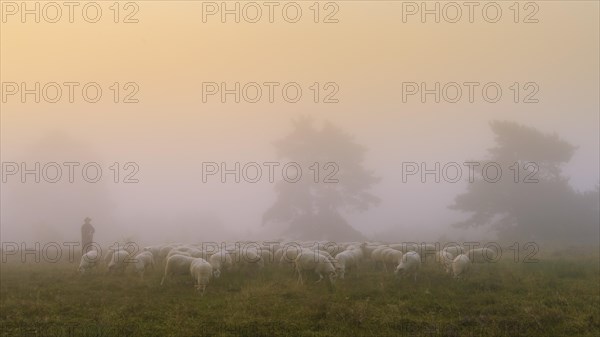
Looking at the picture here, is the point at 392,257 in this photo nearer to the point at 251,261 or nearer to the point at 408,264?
the point at 408,264

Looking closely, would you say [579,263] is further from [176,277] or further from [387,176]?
[387,176]

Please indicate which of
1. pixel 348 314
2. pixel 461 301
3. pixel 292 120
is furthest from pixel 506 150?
pixel 348 314

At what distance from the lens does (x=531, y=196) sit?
39.5m

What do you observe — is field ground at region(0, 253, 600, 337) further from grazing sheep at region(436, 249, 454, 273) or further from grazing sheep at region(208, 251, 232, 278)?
grazing sheep at region(208, 251, 232, 278)

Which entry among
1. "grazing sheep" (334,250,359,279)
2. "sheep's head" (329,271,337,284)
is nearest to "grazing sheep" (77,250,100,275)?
"sheep's head" (329,271,337,284)

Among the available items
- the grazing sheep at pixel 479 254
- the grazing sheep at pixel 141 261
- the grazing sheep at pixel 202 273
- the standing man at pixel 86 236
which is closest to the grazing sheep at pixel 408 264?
the grazing sheep at pixel 479 254

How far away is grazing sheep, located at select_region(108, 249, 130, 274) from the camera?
17.7 meters

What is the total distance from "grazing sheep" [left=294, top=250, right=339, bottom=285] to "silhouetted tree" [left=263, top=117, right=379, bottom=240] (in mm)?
29107

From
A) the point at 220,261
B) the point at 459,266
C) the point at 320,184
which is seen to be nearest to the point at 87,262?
the point at 220,261

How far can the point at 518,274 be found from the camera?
1677cm

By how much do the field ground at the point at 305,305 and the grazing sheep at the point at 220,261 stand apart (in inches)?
25.9

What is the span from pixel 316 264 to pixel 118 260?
8.07 m

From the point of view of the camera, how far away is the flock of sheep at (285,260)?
15.9 m

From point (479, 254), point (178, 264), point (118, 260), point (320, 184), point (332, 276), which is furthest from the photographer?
point (320, 184)
